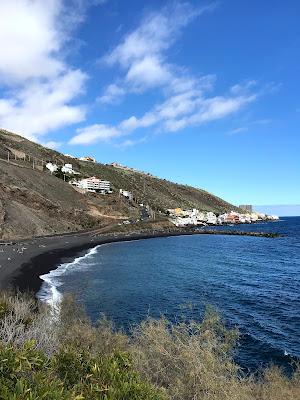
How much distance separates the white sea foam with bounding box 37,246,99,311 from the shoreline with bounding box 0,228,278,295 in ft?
3.00

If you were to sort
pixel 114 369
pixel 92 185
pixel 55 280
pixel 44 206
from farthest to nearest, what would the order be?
pixel 92 185
pixel 44 206
pixel 55 280
pixel 114 369

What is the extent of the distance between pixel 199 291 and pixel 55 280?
19822 mm

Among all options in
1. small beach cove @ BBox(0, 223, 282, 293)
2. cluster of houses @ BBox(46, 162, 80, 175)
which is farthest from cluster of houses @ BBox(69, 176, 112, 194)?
small beach cove @ BBox(0, 223, 282, 293)

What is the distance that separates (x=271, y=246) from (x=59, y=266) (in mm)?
68733

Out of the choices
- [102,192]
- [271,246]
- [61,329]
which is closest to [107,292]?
[61,329]

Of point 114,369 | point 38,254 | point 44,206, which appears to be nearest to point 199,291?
point 38,254

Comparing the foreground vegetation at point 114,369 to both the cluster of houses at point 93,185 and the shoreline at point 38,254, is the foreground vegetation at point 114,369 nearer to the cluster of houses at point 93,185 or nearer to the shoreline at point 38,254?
the shoreline at point 38,254

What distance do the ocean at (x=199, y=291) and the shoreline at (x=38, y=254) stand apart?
8.21 ft

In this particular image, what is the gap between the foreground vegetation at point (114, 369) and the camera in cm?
761

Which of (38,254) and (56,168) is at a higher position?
(56,168)

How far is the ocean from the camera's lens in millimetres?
33062

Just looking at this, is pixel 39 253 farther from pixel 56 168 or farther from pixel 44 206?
pixel 56 168

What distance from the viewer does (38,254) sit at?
248ft

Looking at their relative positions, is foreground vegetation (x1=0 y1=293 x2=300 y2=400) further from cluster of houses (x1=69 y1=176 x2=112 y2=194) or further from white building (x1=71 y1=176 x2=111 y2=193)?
white building (x1=71 y1=176 x2=111 y2=193)
